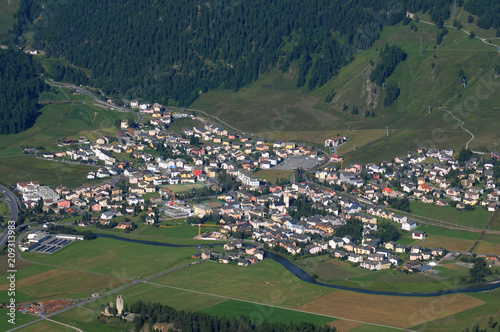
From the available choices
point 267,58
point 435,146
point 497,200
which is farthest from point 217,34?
point 497,200

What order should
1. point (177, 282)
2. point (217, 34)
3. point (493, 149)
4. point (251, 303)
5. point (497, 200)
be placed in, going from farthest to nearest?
point (217, 34) → point (493, 149) → point (497, 200) → point (177, 282) → point (251, 303)

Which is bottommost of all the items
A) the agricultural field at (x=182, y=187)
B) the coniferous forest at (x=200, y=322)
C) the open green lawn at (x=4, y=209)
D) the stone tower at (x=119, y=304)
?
the open green lawn at (x=4, y=209)

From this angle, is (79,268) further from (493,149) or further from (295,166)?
(493,149)

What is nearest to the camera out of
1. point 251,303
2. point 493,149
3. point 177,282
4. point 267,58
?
point 251,303

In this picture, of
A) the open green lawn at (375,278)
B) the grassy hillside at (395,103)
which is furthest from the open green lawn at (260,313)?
the grassy hillside at (395,103)

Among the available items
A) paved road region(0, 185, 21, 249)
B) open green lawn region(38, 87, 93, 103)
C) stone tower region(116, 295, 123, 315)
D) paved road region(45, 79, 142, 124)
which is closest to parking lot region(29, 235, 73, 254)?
paved road region(0, 185, 21, 249)

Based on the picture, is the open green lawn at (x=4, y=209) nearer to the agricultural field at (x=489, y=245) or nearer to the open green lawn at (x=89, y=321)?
A: the open green lawn at (x=89, y=321)
